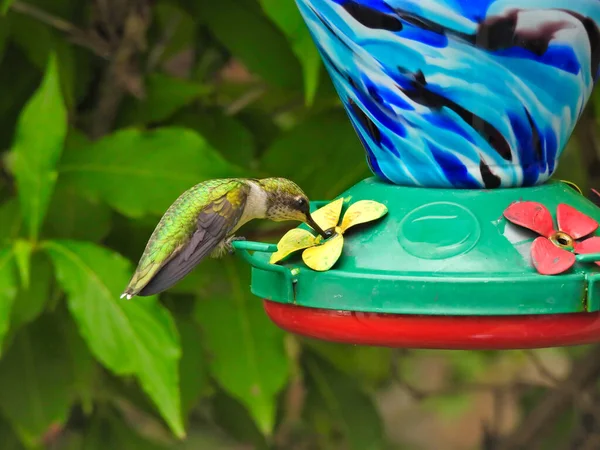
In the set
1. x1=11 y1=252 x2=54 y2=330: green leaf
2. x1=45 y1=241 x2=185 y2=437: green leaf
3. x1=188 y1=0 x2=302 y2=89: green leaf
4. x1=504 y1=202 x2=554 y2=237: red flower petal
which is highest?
x1=504 y1=202 x2=554 y2=237: red flower petal

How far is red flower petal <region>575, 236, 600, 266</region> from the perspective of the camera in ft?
4.70

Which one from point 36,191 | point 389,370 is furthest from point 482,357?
point 36,191

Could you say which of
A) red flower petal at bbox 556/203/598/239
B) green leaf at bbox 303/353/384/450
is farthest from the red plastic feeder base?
green leaf at bbox 303/353/384/450

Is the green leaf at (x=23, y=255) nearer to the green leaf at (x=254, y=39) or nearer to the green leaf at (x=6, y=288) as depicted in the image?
the green leaf at (x=6, y=288)

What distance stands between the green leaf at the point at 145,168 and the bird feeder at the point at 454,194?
0.46m

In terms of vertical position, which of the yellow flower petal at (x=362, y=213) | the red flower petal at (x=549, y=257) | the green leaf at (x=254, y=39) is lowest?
the green leaf at (x=254, y=39)

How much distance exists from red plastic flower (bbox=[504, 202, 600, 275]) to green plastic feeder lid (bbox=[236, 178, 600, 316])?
17 millimetres

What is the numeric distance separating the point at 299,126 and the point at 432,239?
96cm

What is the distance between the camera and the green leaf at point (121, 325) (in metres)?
1.95

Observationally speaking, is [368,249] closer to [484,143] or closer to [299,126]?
[484,143]

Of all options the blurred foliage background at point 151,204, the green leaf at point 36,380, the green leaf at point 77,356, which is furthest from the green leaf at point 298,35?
the green leaf at point 36,380

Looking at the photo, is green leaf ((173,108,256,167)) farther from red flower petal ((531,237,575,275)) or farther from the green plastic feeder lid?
red flower petal ((531,237,575,275))

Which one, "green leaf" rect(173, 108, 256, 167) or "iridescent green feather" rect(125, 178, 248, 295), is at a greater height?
"iridescent green feather" rect(125, 178, 248, 295)

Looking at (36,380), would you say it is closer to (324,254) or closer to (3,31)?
(3,31)
